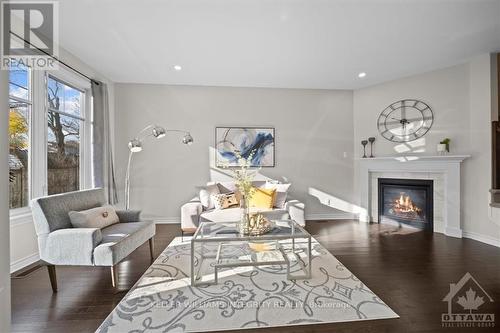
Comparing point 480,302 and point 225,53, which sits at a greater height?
point 225,53

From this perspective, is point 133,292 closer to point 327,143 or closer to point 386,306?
point 386,306

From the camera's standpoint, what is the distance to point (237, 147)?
4895 mm

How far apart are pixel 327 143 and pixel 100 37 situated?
14.2ft

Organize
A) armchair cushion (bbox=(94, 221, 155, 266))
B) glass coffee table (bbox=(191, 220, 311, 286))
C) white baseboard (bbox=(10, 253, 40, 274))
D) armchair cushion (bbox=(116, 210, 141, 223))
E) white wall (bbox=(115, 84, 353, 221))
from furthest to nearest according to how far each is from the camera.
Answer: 1. white wall (bbox=(115, 84, 353, 221))
2. armchair cushion (bbox=(116, 210, 141, 223))
3. white baseboard (bbox=(10, 253, 40, 274))
4. glass coffee table (bbox=(191, 220, 311, 286))
5. armchair cushion (bbox=(94, 221, 155, 266))

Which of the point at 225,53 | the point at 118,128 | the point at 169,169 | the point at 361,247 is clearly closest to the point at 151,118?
the point at 118,128

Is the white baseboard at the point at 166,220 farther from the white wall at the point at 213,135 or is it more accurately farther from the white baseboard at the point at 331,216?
the white baseboard at the point at 331,216

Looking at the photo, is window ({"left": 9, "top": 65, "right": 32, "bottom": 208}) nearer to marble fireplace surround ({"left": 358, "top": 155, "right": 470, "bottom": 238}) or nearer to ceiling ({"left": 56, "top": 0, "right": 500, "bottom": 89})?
ceiling ({"left": 56, "top": 0, "right": 500, "bottom": 89})

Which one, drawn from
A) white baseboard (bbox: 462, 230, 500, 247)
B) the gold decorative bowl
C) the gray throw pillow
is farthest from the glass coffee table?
white baseboard (bbox: 462, 230, 500, 247)

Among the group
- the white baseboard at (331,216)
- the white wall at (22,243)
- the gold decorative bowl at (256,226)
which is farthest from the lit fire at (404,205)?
the white wall at (22,243)

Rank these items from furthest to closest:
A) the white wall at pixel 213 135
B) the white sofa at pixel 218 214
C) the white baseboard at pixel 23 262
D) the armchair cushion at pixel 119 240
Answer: the white wall at pixel 213 135 → the white sofa at pixel 218 214 → the white baseboard at pixel 23 262 → the armchair cushion at pixel 119 240

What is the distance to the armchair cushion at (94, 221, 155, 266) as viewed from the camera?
221 centimetres

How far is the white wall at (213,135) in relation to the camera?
4762mm

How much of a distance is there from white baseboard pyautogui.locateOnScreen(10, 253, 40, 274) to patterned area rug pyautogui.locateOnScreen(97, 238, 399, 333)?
154 centimetres
